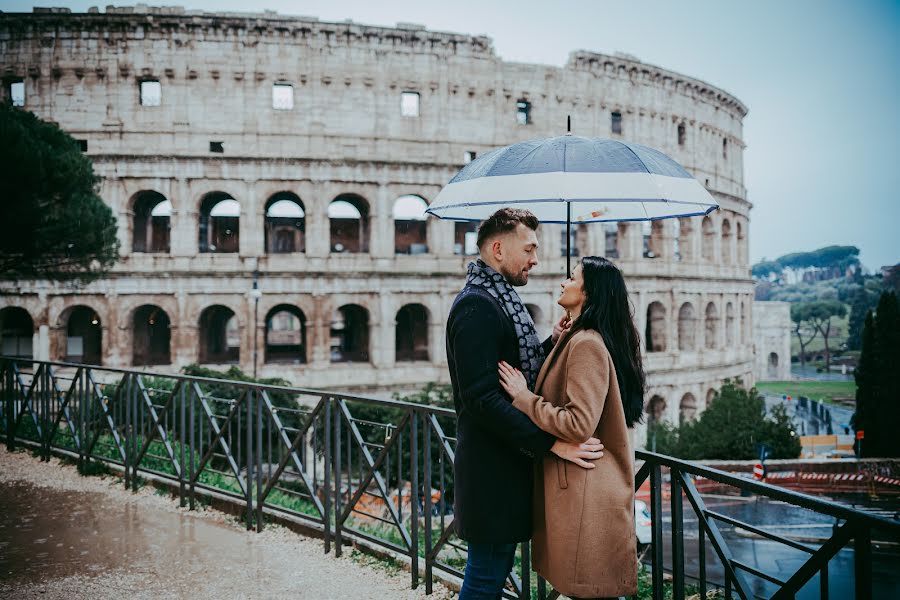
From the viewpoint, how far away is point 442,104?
2225 centimetres

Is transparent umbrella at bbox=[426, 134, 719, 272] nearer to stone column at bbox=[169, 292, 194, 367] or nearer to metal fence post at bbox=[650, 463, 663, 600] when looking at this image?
metal fence post at bbox=[650, 463, 663, 600]

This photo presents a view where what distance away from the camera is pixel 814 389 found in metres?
51.3

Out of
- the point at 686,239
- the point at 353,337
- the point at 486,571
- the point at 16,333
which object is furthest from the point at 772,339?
the point at 486,571

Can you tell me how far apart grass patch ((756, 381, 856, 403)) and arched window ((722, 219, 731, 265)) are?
2392cm

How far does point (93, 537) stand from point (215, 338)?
22.2 meters

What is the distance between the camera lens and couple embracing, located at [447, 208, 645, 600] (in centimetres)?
221

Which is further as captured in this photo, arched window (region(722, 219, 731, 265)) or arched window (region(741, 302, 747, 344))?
arched window (region(741, 302, 747, 344))

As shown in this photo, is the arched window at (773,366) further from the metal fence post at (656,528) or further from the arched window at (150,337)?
the metal fence post at (656,528)

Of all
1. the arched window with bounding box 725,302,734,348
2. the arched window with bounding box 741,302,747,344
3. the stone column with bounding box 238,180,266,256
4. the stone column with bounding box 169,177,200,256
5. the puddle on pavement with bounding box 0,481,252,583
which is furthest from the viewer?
the arched window with bounding box 741,302,747,344

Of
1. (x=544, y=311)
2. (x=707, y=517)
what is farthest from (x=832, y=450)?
(x=707, y=517)

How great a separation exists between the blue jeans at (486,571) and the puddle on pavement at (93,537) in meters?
2.56

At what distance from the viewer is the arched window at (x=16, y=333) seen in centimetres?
2247

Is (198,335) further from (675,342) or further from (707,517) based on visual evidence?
(707,517)

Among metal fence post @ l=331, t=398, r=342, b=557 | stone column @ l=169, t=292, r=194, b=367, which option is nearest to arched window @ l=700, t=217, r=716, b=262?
stone column @ l=169, t=292, r=194, b=367
